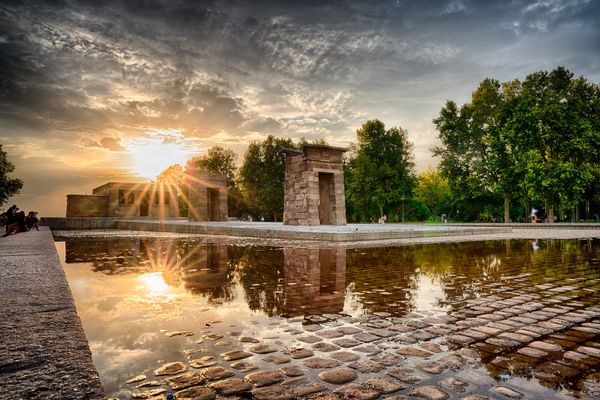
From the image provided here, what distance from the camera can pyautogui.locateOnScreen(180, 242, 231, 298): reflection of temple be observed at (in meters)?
5.49

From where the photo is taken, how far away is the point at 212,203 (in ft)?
114

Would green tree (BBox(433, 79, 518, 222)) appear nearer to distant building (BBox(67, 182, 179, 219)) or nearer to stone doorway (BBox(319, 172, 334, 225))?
stone doorway (BBox(319, 172, 334, 225))

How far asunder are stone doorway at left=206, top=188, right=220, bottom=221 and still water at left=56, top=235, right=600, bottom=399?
26723mm

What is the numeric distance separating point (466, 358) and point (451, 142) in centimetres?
4315

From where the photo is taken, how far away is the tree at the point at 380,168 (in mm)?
48062

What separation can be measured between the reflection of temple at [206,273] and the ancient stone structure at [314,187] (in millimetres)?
11585

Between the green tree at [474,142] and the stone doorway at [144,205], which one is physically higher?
the green tree at [474,142]

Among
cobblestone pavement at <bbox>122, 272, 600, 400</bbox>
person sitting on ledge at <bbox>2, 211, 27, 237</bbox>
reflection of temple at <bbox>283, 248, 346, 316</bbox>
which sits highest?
person sitting on ledge at <bbox>2, 211, 27, 237</bbox>

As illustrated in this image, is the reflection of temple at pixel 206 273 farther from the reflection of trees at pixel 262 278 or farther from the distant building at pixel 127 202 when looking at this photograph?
the distant building at pixel 127 202

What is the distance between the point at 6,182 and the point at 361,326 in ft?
143

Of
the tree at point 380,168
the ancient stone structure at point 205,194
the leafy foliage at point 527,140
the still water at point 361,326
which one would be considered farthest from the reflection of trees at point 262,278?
→ the tree at point 380,168

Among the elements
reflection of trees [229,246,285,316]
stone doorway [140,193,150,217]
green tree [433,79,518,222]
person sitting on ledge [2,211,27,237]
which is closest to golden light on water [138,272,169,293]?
reflection of trees [229,246,285,316]

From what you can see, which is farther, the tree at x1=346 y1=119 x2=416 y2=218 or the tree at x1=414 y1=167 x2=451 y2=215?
the tree at x1=414 y1=167 x2=451 y2=215

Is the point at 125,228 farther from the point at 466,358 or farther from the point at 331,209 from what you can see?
the point at 466,358
